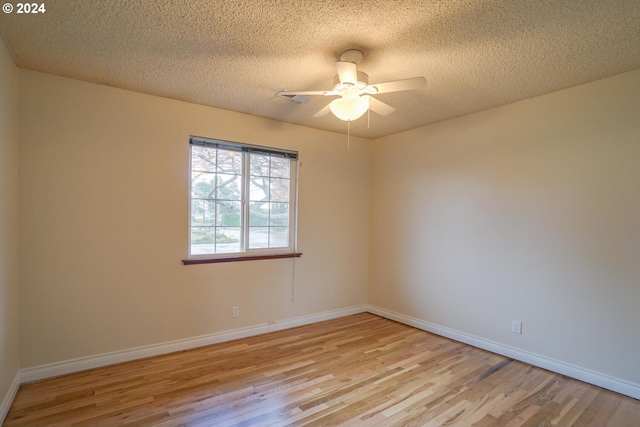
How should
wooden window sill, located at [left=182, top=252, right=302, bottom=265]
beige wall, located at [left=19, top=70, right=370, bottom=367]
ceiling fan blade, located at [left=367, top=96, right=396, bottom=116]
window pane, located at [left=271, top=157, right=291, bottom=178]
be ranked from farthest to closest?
window pane, located at [left=271, top=157, right=291, bottom=178] < wooden window sill, located at [left=182, top=252, right=302, bottom=265] < beige wall, located at [left=19, top=70, right=370, bottom=367] < ceiling fan blade, located at [left=367, top=96, right=396, bottom=116]

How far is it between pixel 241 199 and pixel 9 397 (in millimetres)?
2263

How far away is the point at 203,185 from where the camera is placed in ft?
10.6

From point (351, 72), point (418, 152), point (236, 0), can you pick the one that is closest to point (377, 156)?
point (418, 152)

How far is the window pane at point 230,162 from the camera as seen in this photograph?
332 cm

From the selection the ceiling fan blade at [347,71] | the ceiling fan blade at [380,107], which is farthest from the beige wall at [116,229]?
the ceiling fan blade at [347,71]

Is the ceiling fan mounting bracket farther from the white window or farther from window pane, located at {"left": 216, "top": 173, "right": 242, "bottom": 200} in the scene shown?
window pane, located at {"left": 216, "top": 173, "right": 242, "bottom": 200}

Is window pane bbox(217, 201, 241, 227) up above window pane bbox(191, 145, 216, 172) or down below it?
below

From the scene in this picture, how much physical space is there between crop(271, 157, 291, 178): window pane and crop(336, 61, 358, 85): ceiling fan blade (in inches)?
71.0

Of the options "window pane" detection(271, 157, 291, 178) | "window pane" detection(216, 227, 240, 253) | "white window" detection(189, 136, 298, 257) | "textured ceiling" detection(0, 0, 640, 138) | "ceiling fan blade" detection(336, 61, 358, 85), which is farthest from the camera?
"window pane" detection(271, 157, 291, 178)

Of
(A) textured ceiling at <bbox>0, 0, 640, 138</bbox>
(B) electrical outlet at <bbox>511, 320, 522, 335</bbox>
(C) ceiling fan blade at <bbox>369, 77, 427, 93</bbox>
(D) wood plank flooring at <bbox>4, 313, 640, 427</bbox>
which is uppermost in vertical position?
(A) textured ceiling at <bbox>0, 0, 640, 138</bbox>

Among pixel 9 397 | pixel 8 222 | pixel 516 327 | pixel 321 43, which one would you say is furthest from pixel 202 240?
pixel 516 327

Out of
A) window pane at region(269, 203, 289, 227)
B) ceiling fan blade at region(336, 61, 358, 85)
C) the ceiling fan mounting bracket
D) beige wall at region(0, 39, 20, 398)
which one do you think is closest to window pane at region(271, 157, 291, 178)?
window pane at region(269, 203, 289, 227)

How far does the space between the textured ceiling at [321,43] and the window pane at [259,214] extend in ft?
3.88

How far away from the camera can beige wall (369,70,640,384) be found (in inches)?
95.5
